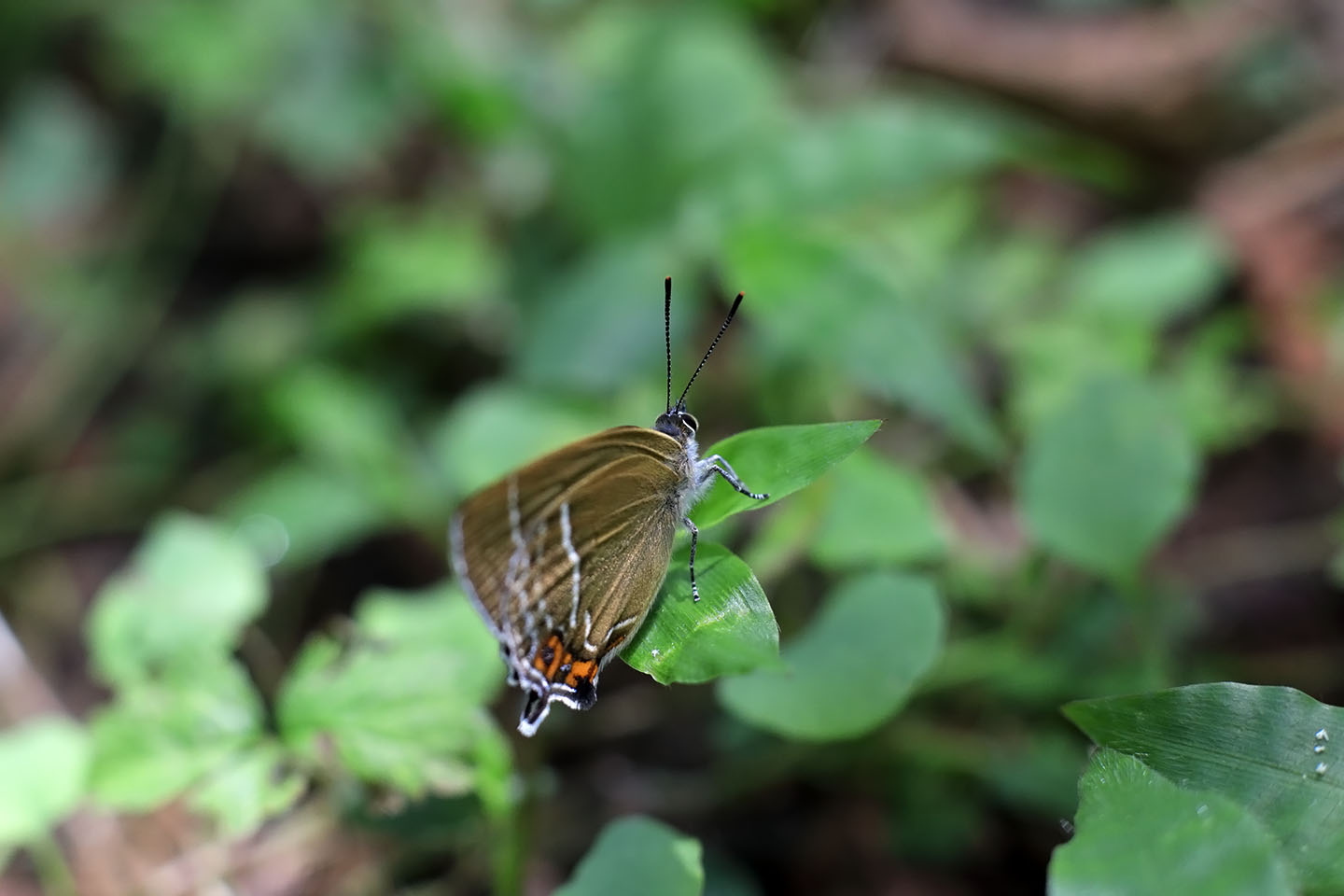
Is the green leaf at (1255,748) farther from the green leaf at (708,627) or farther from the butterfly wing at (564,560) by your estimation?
the butterfly wing at (564,560)

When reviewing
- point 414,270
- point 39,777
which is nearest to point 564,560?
point 39,777

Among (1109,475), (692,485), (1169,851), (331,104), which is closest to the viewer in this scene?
(1169,851)

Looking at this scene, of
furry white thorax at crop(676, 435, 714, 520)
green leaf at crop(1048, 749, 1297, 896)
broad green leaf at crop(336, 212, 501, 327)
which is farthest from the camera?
broad green leaf at crop(336, 212, 501, 327)

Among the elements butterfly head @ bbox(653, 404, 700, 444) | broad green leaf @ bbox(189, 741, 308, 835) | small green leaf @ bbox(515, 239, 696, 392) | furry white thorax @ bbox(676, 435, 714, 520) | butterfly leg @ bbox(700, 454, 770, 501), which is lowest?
broad green leaf @ bbox(189, 741, 308, 835)

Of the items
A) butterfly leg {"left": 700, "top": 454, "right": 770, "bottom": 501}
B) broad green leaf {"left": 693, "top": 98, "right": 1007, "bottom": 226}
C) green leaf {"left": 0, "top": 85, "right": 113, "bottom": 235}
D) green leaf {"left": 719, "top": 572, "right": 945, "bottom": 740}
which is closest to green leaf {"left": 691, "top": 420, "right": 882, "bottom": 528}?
butterfly leg {"left": 700, "top": 454, "right": 770, "bottom": 501}

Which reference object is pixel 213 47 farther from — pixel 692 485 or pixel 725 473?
pixel 725 473

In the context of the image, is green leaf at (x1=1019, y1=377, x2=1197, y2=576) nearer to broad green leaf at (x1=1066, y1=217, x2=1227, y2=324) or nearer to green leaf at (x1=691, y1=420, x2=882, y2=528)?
green leaf at (x1=691, y1=420, x2=882, y2=528)
